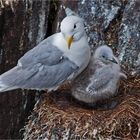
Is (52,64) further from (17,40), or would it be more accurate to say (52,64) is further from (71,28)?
(17,40)

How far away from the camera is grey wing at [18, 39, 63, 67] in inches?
147

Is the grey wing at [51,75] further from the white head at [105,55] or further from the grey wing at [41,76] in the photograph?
the white head at [105,55]

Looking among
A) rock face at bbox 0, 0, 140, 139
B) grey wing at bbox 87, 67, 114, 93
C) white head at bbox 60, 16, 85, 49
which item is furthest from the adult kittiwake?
rock face at bbox 0, 0, 140, 139

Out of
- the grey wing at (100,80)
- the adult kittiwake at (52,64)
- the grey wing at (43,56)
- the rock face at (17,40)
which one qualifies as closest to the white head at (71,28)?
the adult kittiwake at (52,64)

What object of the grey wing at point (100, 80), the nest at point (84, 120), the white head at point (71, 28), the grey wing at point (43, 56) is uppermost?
the white head at point (71, 28)

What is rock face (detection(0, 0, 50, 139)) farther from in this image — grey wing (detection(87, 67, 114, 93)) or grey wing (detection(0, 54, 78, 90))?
grey wing (detection(87, 67, 114, 93))

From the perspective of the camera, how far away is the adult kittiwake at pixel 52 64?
3.72 m

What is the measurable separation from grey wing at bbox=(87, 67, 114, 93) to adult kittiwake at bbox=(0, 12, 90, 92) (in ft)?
0.40

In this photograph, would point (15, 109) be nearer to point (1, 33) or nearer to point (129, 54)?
point (1, 33)

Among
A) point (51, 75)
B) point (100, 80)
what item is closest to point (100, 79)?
point (100, 80)

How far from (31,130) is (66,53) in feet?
1.74

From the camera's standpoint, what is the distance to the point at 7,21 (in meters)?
4.16

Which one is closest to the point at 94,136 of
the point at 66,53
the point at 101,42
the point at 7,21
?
the point at 66,53

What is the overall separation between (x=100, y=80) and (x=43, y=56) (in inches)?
15.2
